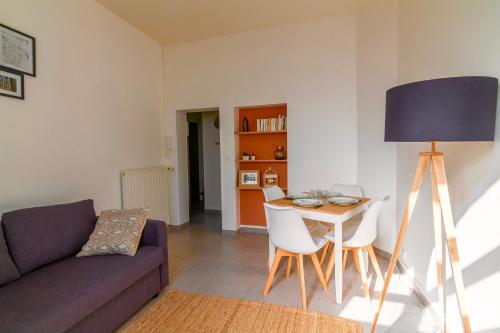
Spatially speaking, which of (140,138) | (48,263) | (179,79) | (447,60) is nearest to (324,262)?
(447,60)

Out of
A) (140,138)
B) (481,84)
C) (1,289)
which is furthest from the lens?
(140,138)

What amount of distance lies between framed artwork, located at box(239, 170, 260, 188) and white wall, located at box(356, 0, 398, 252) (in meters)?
1.49

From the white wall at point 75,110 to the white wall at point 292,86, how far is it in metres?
0.78

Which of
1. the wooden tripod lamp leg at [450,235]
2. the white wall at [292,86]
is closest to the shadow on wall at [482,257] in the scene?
the wooden tripod lamp leg at [450,235]

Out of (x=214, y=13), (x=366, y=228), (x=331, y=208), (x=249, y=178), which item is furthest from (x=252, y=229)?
(x=214, y=13)

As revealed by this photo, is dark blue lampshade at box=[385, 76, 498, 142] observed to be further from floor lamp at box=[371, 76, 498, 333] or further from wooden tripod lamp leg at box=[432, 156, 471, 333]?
wooden tripod lamp leg at box=[432, 156, 471, 333]

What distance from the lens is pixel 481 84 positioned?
1.25 m

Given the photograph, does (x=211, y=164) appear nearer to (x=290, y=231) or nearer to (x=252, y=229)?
(x=252, y=229)

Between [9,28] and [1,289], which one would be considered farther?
[9,28]

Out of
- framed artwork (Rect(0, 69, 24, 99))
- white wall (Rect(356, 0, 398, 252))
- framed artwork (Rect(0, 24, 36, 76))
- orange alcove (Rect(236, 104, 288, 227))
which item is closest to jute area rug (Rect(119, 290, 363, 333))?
white wall (Rect(356, 0, 398, 252))

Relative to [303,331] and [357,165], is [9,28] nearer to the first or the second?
[303,331]

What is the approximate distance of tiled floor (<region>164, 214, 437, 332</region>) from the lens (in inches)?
75.9

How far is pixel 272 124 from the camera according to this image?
379 cm

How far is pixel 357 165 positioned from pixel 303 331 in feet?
7.47
